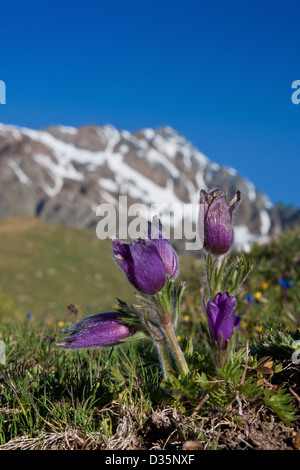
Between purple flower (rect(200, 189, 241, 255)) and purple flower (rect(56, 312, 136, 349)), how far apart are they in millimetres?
603

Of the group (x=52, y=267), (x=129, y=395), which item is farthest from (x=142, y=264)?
(x=52, y=267)

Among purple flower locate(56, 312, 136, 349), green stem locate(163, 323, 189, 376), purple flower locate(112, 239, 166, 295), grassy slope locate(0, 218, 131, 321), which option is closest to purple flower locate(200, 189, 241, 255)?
purple flower locate(112, 239, 166, 295)

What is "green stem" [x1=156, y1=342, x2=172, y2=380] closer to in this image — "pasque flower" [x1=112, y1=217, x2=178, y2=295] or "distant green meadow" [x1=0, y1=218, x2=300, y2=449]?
"distant green meadow" [x1=0, y1=218, x2=300, y2=449]

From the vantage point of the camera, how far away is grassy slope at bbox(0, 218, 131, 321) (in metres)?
52.6

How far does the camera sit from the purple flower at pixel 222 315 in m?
2.30

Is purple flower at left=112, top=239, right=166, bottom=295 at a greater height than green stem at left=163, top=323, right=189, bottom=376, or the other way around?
purple flower at left=112, top=239, right=166, bottom=295

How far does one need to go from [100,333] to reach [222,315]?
0.61m

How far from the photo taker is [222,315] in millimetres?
2303

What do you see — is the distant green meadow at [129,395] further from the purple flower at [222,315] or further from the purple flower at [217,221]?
the purple flower at [217,221]

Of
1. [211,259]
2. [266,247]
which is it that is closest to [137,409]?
[211,259]

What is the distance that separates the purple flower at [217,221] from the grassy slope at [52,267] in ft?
140

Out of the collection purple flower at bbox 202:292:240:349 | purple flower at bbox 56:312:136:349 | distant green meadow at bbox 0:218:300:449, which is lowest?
distant green meadow at bbox 0:218:300:449

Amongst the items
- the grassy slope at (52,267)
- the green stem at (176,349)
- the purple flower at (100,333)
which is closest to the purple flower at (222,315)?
the green stem at (176,349)

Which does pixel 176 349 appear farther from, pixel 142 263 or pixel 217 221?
pixel 217 221
